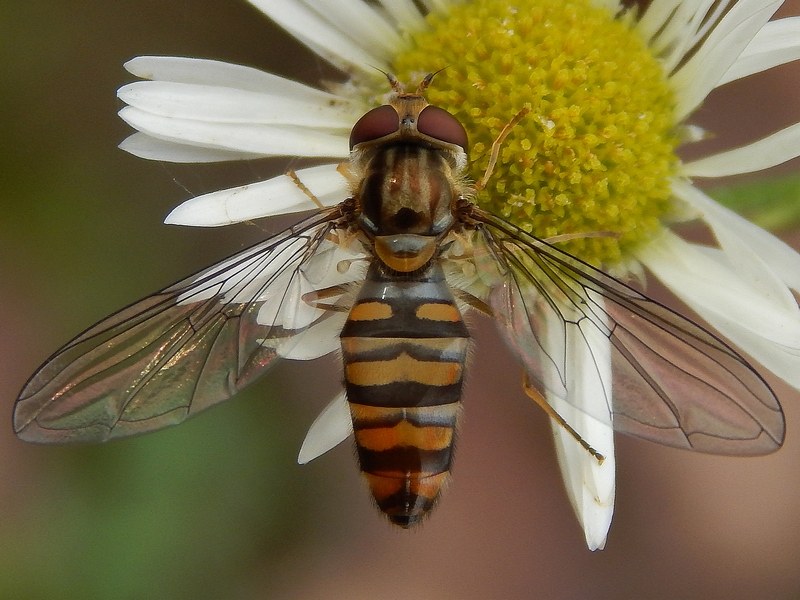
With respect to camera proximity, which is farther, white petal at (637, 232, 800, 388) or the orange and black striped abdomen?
white petal at (637, 232, 800, 388)

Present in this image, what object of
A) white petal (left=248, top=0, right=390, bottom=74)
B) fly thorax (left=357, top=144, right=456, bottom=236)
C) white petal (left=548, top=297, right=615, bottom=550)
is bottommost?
white petal (left=548, top=297, right=615, bottom=550)

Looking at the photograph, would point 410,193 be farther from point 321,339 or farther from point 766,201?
point 766,201

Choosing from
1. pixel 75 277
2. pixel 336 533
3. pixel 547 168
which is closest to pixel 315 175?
pixel 547 168

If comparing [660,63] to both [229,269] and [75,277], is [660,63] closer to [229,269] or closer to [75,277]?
[229,269]

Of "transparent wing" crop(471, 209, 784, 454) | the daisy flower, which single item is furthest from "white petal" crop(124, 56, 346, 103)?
"transparent wing" crop(471, 209, 784, 454)

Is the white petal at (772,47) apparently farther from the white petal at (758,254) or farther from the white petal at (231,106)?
the white petal at (231,106)

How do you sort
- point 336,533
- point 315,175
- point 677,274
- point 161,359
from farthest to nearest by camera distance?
point 336,533, point 315,175, point 677,274, point 161,359

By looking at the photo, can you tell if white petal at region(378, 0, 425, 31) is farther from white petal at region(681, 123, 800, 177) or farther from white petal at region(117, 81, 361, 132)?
white petal at region(681, 123, 800, 177)
